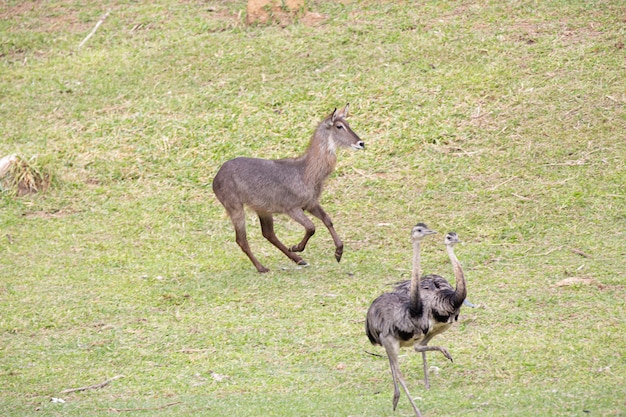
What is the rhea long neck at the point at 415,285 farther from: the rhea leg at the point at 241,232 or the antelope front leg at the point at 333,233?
the rhea leg at the point at 241,232

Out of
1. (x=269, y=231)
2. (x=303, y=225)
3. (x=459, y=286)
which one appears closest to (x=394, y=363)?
(x=459, y=286)

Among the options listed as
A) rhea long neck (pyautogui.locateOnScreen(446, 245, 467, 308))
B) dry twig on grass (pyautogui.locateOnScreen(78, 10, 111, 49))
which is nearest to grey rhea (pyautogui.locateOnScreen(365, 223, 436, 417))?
rhea long neck (pyautogui.locateOnScreen(446, 245, 467, 308))

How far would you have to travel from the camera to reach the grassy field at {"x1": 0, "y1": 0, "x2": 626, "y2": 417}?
6641mm

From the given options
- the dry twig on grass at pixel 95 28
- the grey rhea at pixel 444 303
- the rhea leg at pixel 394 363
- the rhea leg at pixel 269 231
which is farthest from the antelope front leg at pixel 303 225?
the dry twig on grass at pixel 95 28

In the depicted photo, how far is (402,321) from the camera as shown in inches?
232

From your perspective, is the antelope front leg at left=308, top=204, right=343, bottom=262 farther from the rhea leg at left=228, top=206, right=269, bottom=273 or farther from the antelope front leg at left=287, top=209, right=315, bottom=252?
the rhea leg at left=228, top=206, right=269, bottom=273

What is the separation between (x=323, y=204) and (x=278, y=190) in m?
1.47

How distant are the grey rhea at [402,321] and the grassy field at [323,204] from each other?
33cm

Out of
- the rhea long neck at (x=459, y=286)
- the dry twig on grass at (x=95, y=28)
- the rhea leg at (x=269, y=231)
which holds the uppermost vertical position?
the rhea long neck at (x=459, y=286)

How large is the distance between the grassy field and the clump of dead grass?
14cm

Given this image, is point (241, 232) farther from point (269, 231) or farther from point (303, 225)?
point (303, 225)

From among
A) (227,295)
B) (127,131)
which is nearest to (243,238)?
(227,295)

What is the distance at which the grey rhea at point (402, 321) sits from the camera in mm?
5844

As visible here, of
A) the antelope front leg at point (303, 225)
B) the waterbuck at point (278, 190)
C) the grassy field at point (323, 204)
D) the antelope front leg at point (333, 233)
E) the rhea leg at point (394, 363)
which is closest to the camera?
the rhea leg at point (394, 363)
